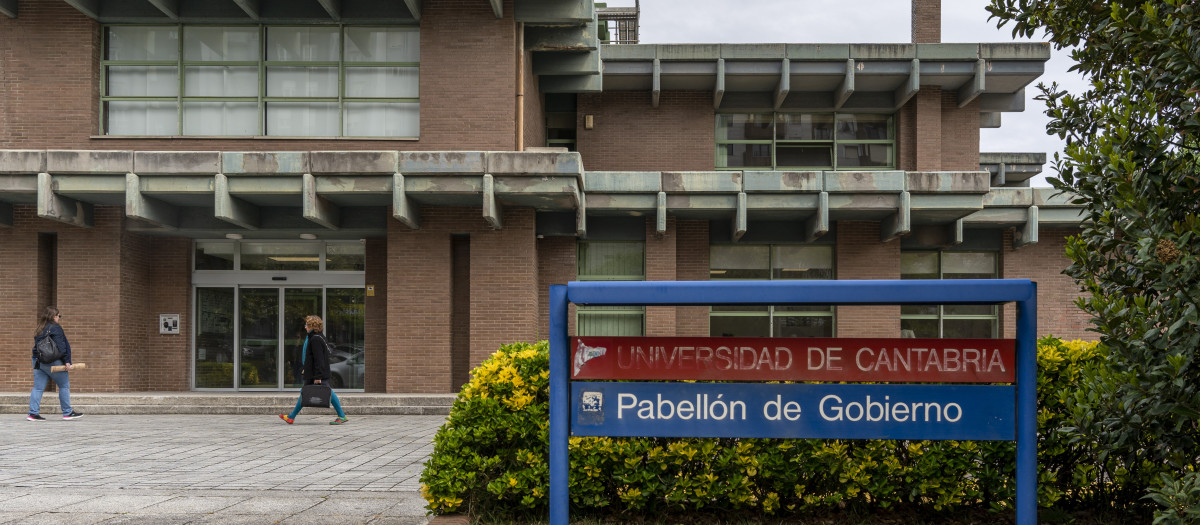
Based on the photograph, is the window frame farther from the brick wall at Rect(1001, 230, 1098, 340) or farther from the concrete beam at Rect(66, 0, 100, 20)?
the concrete beam at Rect(66, 0, 100, 20)

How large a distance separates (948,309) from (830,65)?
6357 millimetres

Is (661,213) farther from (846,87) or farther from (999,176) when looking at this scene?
(999,176)

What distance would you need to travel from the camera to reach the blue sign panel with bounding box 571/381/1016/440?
13.1 feet

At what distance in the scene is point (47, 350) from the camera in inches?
545

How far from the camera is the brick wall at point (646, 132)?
2084cm

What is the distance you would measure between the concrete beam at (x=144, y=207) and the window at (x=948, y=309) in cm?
1584

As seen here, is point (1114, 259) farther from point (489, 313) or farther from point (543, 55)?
point (543, 55)

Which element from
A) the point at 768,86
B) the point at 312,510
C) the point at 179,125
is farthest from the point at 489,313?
the point at 312,510

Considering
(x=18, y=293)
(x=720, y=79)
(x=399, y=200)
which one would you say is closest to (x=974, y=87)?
(x=720, y=79)

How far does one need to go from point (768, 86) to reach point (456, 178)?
876 centimetres

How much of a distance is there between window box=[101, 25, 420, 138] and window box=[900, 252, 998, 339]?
39.0 feet

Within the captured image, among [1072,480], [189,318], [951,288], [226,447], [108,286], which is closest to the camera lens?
[951,288]

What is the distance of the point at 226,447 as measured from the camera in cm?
1029

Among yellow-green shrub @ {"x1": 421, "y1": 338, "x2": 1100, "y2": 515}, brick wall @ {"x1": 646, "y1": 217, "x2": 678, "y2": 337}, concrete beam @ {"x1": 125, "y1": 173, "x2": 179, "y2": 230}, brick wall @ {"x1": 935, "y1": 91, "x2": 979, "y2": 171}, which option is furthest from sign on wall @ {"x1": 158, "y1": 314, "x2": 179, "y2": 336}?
brick wall @ {"x1": 935, "y1": 91, "x2": 979, "y2": 171}
